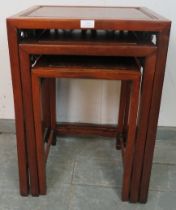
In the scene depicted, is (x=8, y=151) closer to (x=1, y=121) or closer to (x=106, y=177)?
(x=1, y=121)

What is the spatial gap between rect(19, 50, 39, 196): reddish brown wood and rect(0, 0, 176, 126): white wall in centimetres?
54

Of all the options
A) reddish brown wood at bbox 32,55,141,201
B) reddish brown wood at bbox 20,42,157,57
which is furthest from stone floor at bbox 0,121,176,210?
reddish brown wood at bbox 20,42,157,57

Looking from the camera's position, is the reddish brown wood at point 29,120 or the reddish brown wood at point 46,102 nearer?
the reddish brown wood at point 29,120

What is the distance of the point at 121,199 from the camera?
1.13m

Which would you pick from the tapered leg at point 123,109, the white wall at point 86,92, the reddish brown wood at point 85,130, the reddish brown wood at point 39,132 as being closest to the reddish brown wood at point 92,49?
the reddish brown wood at point 39,132

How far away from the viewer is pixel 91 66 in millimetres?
898

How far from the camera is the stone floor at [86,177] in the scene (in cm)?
110

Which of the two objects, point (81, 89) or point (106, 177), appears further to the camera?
point (81, 89)

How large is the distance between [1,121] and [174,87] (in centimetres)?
96

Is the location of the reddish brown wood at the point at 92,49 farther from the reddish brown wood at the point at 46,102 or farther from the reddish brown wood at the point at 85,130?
the reddish brown wood at the point at 85,130

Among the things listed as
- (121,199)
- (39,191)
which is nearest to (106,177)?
(121,199)

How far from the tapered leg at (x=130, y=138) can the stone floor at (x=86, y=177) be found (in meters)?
0.08

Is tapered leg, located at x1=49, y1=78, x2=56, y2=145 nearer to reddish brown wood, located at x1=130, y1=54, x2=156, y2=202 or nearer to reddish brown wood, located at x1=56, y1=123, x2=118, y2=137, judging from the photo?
reddish brown wood, located at x1=56, y1=123, x2=118, y2=137

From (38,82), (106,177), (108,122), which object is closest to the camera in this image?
(38,82)
